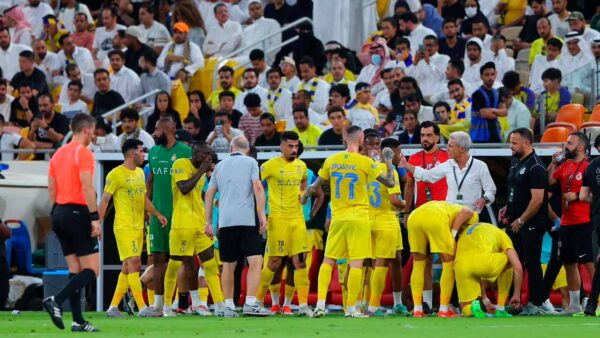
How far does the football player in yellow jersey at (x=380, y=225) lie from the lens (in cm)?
1669

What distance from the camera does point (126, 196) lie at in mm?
16750

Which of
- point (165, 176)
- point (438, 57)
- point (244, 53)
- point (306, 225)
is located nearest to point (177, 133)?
point (165, 176)

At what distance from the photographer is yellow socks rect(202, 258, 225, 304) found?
655 inches

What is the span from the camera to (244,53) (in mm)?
26672

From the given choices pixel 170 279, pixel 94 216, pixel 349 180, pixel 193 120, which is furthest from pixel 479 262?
pixel 193 120

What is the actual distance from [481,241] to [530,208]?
931 mm

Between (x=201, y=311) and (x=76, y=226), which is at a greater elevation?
(x=76, y=226)

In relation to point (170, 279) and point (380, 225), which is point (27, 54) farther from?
point (380, 225)

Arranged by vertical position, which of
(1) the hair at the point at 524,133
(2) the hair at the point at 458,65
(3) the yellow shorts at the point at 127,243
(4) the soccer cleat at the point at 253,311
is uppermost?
(2) the hair at the point at 458,65

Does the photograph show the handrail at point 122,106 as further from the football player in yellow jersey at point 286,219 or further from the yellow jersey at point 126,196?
the football player in yellow jersey at point 286,219

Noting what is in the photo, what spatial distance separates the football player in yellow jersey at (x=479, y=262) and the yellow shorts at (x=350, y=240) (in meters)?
1.05

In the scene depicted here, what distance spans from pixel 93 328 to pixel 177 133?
4.87m

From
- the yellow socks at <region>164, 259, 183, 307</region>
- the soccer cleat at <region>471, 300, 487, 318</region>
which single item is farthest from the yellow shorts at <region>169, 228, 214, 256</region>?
the soccer cleat at <region>471, 300, 487, 318</region>

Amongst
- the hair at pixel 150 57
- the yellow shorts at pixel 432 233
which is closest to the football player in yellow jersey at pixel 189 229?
the yellow shorts at pixel 432 233
